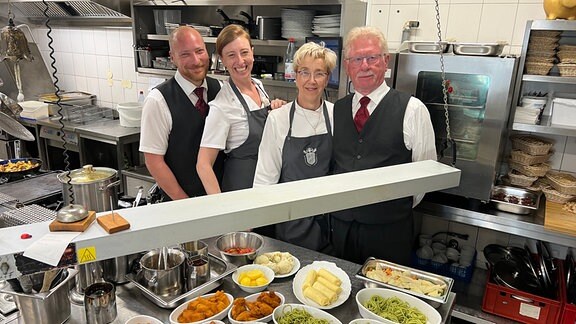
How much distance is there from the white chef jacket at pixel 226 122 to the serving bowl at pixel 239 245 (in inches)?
20.5

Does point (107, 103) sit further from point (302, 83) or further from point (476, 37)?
point (476, 37)

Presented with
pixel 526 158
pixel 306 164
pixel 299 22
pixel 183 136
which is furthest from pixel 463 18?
pixel 183 136

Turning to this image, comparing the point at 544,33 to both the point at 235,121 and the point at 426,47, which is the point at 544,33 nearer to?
the point at 426,47

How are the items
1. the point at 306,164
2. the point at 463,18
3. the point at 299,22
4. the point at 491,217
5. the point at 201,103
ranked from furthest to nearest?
the point at 299,22 < the point at 463,18 < the point at 491,217 < the point at 201,103 < the point at 306,164

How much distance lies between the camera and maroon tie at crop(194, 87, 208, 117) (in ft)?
7.70

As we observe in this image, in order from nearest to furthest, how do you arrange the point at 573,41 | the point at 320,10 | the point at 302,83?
1. the point at 302,83
2. the point at 573,41
3. the point at 320,10

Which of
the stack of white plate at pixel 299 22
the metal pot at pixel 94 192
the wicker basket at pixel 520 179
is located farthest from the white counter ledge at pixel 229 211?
the stack of white plate at pixel 299 22

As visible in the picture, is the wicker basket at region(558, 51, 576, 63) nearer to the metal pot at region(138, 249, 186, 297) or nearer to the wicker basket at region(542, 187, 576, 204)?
the wicker basket at region(542, 187, 576, 204)

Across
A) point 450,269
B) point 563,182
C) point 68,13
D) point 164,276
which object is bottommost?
point 450,269

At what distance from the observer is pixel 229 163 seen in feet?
7.60

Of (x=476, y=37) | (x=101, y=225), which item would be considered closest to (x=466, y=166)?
(x=476, y=37)

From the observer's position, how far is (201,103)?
93.1 inches

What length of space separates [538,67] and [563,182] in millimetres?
728

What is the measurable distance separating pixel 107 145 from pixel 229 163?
242 cm
